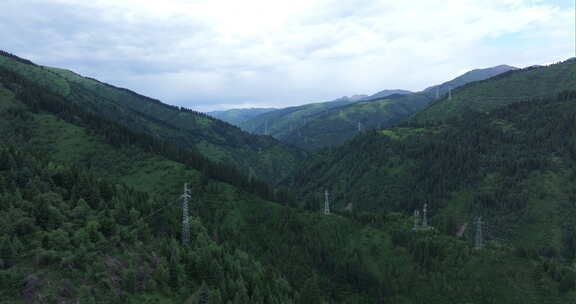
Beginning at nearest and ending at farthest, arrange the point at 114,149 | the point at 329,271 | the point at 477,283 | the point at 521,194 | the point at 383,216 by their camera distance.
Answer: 1. the point at 477,283
2. the point at 329,271
3. the point at 383,216
4. the point at 114,149
5. the point at 521,194

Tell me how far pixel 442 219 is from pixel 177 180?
4547 inches

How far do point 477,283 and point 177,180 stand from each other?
9538 centimetres

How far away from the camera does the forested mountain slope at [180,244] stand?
52.9 metres

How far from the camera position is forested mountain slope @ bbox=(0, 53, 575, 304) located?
52.9m

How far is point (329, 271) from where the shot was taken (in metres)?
109

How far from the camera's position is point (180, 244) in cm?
7069

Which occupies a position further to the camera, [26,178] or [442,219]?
[442,219]

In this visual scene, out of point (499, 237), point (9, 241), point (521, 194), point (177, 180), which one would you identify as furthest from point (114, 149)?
point (521, 194)

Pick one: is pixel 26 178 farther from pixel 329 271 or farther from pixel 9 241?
pixel 329 271

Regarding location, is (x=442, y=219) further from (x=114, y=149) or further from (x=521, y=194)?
(x=114, y=149)

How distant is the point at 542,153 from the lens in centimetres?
19588

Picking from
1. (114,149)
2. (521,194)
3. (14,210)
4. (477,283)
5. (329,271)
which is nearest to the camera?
(14,210)

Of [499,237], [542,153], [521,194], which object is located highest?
[542,153]

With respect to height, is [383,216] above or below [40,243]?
below
